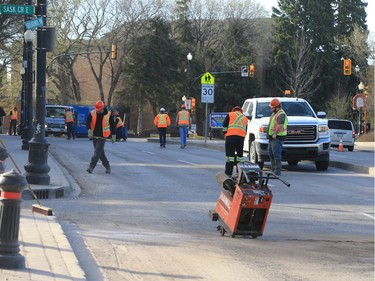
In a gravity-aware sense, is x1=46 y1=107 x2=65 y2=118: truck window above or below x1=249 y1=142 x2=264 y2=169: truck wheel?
above

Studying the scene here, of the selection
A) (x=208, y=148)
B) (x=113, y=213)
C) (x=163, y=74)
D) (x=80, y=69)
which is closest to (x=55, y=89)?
(x=80, y=69)

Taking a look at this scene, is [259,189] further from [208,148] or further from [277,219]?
[208,148]

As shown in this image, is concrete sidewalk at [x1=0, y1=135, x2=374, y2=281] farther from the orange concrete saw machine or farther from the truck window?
the truck window

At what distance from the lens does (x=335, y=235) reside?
34.9 ft

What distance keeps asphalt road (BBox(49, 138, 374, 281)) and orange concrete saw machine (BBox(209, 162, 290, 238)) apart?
191 millimetres

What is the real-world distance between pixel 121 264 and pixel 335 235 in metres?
3.75

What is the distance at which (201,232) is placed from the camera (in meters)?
10.5

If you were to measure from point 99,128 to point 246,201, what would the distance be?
30.9ft

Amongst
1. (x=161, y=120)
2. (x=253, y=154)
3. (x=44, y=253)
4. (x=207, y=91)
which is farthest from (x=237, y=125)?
(x=207, y=91)

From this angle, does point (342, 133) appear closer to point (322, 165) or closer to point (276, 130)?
point (322, 165)

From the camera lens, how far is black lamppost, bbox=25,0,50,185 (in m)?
14.8

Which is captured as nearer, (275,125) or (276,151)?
(275,125)

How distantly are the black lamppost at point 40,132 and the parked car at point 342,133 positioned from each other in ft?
88.2

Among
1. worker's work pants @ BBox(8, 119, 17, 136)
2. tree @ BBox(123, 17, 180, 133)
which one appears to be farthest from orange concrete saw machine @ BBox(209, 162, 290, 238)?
tree @ BBox(123, 17, 180, 133)
